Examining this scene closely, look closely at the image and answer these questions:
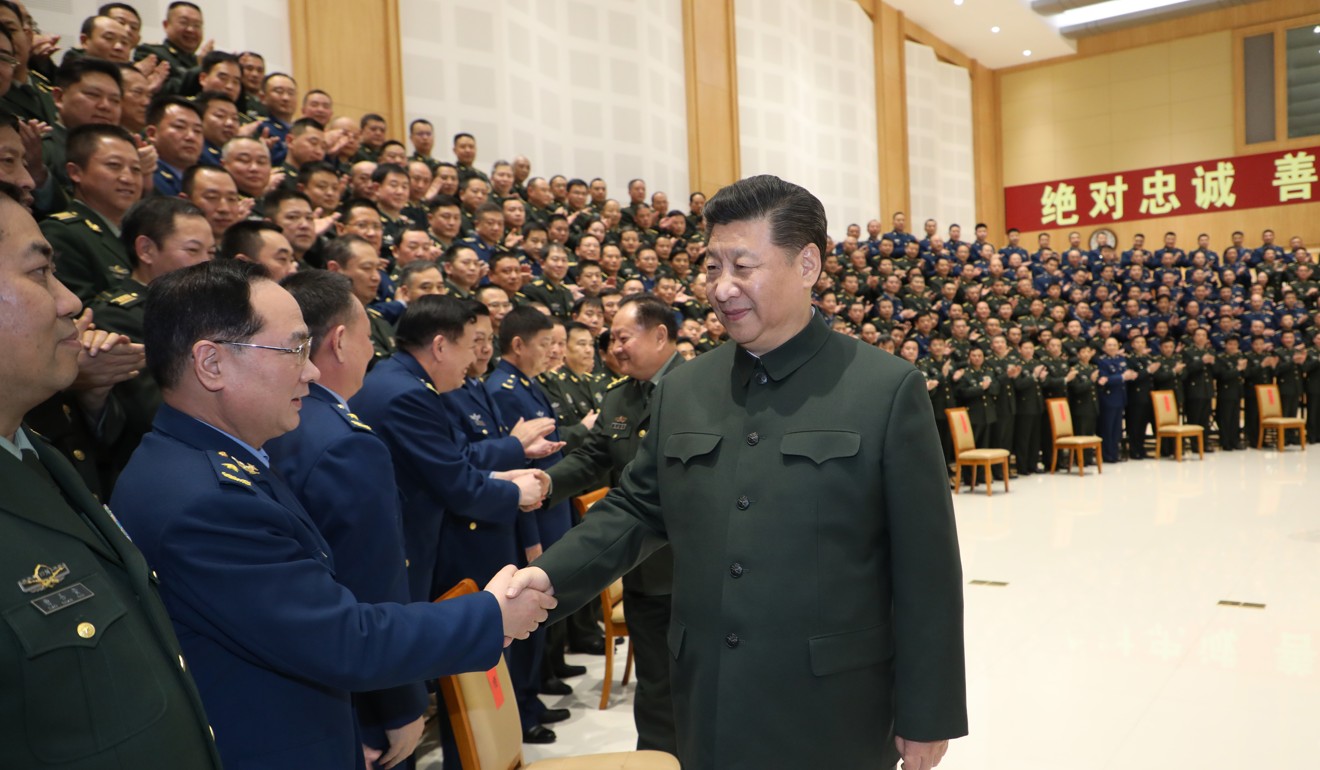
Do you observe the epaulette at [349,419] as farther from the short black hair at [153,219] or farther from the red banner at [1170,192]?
the red banner at [1170,192]

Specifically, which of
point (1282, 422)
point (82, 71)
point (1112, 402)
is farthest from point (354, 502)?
point (1282, 422)

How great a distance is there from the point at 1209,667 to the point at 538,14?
8977 millimetres

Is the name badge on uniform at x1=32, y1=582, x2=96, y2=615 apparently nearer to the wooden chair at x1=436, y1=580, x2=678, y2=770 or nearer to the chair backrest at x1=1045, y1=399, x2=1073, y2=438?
the wooden chair at x1=436, y1=580, x2=678, y2=770

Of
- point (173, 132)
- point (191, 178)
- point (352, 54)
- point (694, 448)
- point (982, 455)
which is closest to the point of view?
point (694, 448)

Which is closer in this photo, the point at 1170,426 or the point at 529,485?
the point at 529,485

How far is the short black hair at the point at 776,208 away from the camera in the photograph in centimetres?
163

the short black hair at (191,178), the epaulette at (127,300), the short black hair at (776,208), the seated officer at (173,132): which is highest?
the seated officer at (173,132)

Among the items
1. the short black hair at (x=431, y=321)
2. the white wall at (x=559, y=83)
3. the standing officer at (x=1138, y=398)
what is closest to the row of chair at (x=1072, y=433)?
the standing officer at (x=1138, y=398)

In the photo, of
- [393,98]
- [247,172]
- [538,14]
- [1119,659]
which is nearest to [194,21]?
[247,172]

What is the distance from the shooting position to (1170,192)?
57.7 ft

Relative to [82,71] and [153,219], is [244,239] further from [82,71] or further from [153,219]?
[82,71]

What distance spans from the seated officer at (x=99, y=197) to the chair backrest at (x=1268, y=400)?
494 inches

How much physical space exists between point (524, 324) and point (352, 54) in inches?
208

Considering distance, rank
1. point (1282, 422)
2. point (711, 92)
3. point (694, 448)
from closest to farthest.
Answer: point (694, 448)
point (1282, 422)
point (711, 92)
